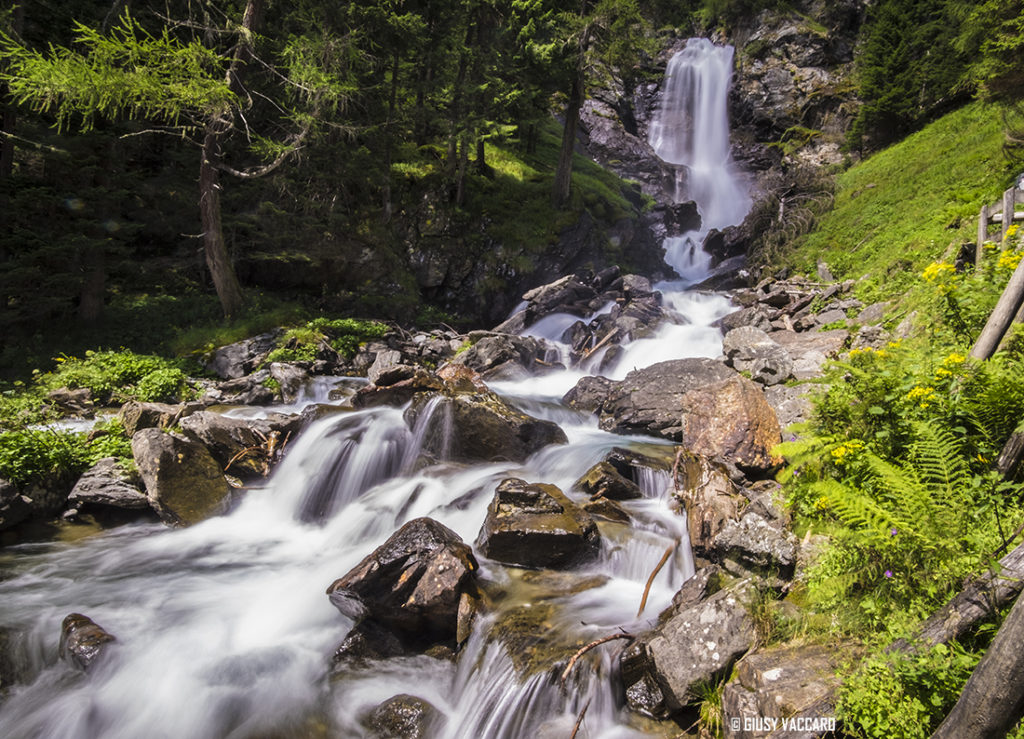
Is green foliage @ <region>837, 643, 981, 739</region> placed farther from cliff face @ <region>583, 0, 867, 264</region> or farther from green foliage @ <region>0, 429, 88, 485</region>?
cliff face @ <region>583, 0, 867, 264</region>

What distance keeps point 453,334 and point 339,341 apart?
3.87 meters

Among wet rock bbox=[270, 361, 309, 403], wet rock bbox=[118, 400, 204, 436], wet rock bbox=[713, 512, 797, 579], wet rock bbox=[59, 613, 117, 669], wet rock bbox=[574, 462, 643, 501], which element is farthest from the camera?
wet rock bbox=[270, 361, 309, 403]

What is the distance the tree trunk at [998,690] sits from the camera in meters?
2.26

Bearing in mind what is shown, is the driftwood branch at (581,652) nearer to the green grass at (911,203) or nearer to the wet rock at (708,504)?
the wet rock at (708,504)

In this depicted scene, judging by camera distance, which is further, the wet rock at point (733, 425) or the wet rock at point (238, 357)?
the wet rock at point (238, 357)

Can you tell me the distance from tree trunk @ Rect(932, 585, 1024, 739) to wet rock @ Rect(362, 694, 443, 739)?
384cm

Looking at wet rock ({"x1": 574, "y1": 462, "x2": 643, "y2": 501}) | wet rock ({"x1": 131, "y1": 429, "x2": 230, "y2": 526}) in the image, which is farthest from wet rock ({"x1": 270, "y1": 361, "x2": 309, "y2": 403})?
wet rock ({"x1": 574, "y1": 462, "x2": 643, "y2": 501})

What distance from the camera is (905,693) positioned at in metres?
2.79

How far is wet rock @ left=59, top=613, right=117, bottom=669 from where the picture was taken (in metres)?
Answer: 4.94

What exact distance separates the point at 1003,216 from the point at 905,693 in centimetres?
897

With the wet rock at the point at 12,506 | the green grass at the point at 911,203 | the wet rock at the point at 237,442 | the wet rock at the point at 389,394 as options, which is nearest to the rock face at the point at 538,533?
the wet rock at the point at 389,394

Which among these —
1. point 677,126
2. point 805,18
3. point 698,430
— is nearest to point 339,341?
point 698,430

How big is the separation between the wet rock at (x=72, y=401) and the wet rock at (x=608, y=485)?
990cm

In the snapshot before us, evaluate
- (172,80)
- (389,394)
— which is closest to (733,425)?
(389,394)
